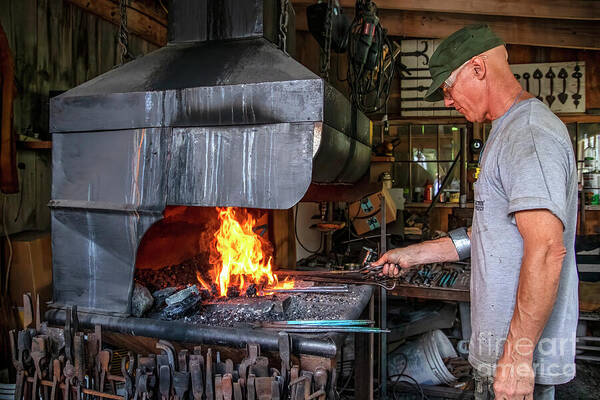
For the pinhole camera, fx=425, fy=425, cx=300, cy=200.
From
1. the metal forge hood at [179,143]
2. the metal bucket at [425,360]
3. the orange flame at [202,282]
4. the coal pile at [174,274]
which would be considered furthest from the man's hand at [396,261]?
the metal bucket at [425,360]

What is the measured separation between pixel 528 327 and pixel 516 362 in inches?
5.2

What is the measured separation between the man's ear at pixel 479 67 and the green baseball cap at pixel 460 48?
0.02 metres

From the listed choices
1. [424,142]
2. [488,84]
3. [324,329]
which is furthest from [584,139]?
[324,329]

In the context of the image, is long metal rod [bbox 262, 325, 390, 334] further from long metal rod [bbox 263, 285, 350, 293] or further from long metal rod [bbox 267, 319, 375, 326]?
long metal rod [bbox 263, 285, 350, 293]

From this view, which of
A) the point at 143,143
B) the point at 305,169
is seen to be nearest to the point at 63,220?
the point at 143,143

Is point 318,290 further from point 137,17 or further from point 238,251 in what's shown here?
point 137,17

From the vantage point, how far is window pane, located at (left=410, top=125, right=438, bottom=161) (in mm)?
7887

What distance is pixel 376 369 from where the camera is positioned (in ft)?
13.8

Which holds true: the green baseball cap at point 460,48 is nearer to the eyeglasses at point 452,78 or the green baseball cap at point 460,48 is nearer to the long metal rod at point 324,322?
the eyeglasses at point 452,78

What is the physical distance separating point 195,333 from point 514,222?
1.52 metres

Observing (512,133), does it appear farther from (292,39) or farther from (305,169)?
(292,39)

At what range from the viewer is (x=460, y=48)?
5.87ft

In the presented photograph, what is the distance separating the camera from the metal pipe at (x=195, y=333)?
1.90 meters

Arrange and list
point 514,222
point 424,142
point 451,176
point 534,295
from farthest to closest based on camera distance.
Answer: point 424,142 → point 451,176 → point 514,222 → point 534,295
